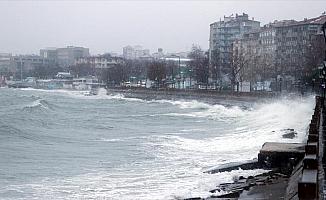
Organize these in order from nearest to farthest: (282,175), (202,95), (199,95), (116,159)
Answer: (282,175)
(116,159)
(202,95)
(199,95)

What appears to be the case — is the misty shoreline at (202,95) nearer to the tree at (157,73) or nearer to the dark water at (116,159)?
the tree at (157,73)

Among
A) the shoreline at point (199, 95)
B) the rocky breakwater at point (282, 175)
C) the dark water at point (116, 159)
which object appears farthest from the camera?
the shoreline at point (199, 95)

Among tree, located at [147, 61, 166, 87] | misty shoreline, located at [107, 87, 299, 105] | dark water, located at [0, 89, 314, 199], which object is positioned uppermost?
tree, located at [147, 61, 166, 87]

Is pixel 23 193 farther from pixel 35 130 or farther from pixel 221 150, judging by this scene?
pixel 35 130

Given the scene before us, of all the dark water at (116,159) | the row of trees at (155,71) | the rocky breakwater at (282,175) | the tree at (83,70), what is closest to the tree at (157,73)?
the row of trees at (155,71)

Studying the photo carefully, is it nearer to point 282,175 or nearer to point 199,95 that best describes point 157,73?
point 199,95

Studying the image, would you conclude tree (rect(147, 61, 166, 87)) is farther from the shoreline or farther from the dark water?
the dark water

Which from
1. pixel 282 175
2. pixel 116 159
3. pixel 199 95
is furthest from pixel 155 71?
pixel 282 175

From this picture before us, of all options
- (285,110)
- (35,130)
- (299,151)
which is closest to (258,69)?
(285,110)

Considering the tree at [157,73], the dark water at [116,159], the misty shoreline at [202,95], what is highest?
the tree at [157,73]

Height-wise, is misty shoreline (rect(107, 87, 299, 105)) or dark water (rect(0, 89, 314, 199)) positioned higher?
misty shoreline (rect(107, 87, 299, 105))

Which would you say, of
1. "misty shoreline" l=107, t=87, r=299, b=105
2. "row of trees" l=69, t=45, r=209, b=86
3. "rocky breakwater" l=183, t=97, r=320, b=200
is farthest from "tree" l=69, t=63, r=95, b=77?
"rocky breakwater" l=183, t=97, r=320, b=200

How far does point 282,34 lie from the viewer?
107 m

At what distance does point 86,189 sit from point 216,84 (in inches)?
3087
